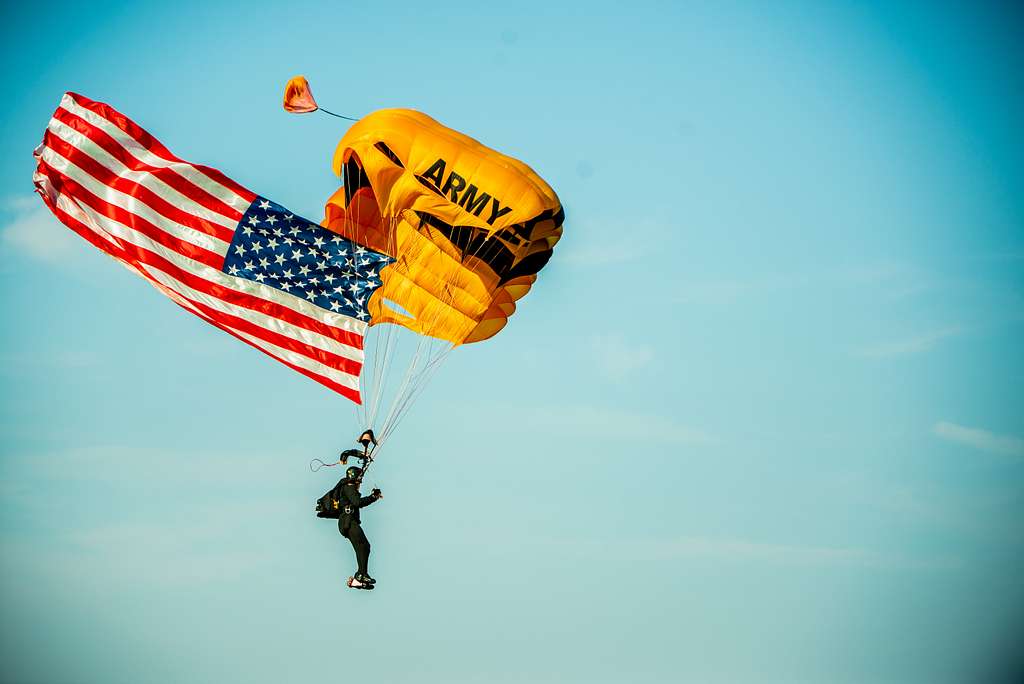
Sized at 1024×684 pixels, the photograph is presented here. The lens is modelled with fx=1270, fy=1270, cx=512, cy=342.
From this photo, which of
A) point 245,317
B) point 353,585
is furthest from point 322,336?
point 353,585

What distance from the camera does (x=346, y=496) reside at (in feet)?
60.5

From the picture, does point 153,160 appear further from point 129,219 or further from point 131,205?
point 129,219

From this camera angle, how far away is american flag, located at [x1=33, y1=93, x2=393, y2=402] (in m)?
19.4

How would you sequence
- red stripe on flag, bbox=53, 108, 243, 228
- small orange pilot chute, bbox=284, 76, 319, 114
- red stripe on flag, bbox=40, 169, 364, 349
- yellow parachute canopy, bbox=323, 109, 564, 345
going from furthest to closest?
yellow parachute canopy, bbox=323, 109, 564, 345 → red stripe on flag, bbox=40, 169, 364, 349 → red stripe on flag, bbox=53, 108, 243, 228 → small orange pilot chute, bbox=284, 76, 319, 114

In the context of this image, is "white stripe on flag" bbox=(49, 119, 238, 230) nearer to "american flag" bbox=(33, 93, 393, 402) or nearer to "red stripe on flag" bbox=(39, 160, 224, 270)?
"american flag" bbox=(33, 93, 393, 402)

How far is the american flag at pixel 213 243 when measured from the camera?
19.4m

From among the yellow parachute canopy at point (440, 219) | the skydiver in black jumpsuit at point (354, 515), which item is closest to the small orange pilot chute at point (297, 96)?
the yellow parachute canopy at point (440, 219)

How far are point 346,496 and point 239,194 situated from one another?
5026 mm

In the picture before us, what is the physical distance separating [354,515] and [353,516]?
0.02 metres

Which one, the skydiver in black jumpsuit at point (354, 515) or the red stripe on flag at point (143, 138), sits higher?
the red stripe on flag at point (143, 138)

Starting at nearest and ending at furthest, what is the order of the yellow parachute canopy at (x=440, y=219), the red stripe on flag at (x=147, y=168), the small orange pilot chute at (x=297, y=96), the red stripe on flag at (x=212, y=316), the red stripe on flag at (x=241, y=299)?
the small orange pilot chute at (x=297, y=96) < the red stripe on flag at (x=147, y=168) < the red stripe on flag at (x=241, y=299) < the red stripe on flag at (x=212, y=316) < the yellow parachute canopy at (x=440, y=219)

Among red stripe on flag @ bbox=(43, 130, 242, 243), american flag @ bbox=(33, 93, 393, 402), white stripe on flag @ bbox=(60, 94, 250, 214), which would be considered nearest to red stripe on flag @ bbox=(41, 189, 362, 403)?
american flag @ bbox=(33, 93, 393, 402)

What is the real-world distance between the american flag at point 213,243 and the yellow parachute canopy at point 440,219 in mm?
1256

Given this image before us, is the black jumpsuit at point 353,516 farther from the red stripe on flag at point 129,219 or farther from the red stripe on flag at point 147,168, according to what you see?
the red stripe on flag at point 147,168
